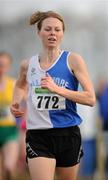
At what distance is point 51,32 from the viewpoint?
7980mm

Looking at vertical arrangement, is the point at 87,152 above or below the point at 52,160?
below

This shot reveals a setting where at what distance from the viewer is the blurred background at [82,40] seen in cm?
1536

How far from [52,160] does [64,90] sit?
25.1 inches

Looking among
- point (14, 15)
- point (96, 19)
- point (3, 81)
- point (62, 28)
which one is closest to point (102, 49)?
point (96, 19)

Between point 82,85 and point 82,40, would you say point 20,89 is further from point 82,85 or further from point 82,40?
point 82,40

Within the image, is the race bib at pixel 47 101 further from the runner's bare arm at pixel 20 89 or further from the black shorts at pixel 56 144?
the runner's bare arm at pixel 20 89

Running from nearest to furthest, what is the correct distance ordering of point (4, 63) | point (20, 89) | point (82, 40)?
point (20, 89) < point (4, 63) < point (82, 40)

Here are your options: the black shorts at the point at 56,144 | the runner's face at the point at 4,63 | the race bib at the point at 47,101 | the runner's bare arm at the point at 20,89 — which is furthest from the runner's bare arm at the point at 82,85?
the runner's face at the point at 4,63

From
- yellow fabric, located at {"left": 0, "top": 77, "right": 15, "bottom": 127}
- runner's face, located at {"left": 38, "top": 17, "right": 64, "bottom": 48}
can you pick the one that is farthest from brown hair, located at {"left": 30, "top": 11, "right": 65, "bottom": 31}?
yellow fabric, located at {"left": 0, "top": 77, "right": 15, "bottom": 127}

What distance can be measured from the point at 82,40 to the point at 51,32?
11.2m

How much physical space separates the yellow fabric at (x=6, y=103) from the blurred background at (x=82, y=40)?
11.1 feet

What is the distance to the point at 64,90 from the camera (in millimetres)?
7719

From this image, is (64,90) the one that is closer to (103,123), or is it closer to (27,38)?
(103,123)

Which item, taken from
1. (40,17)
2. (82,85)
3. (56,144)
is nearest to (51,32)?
(40,17)
